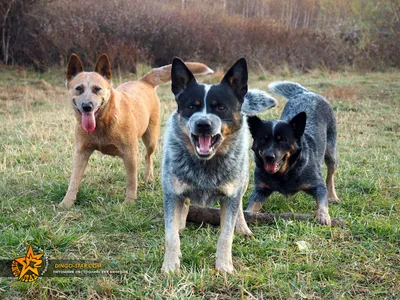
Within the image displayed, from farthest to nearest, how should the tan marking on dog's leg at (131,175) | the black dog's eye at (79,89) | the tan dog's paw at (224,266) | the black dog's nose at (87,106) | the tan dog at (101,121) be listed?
the tan marking on dog's leg at (131,175), the black dog's eye at (79,89), the tan dog at (101,121), the black dog's nose at (87,106), the tan dog's paw at (224,266)

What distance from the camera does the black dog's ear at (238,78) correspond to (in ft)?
11.4

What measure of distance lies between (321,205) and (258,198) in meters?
0.63

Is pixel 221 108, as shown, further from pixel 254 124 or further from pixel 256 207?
pixel 256 207

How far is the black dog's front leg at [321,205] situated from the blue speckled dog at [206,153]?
961 millimetres

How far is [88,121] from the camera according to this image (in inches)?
176

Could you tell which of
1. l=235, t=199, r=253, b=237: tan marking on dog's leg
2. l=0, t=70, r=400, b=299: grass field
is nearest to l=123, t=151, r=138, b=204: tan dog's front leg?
l=0, t=70, r=400, b=299: grass field

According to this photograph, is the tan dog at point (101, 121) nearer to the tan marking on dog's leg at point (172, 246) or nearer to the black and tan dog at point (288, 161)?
the black and tan dog at point (288, 161)

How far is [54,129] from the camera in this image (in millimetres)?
7875

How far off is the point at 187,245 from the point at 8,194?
2167 millimetres

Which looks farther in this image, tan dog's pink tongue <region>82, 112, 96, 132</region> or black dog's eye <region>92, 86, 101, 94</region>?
black dog's eye <region>92, 86, 101, 94</region>

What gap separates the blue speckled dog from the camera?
10.5 ft

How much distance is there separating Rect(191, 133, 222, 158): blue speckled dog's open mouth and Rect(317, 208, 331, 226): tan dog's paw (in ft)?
4.48

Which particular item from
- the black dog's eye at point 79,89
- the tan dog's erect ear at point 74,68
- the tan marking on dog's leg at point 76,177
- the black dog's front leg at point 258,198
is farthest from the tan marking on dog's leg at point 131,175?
the black dog's front leg at point 258,198

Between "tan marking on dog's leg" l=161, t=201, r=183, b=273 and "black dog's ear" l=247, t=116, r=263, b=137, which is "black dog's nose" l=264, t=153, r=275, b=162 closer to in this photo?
"black dog's ear" l=247, t=116, r=263, b=137
